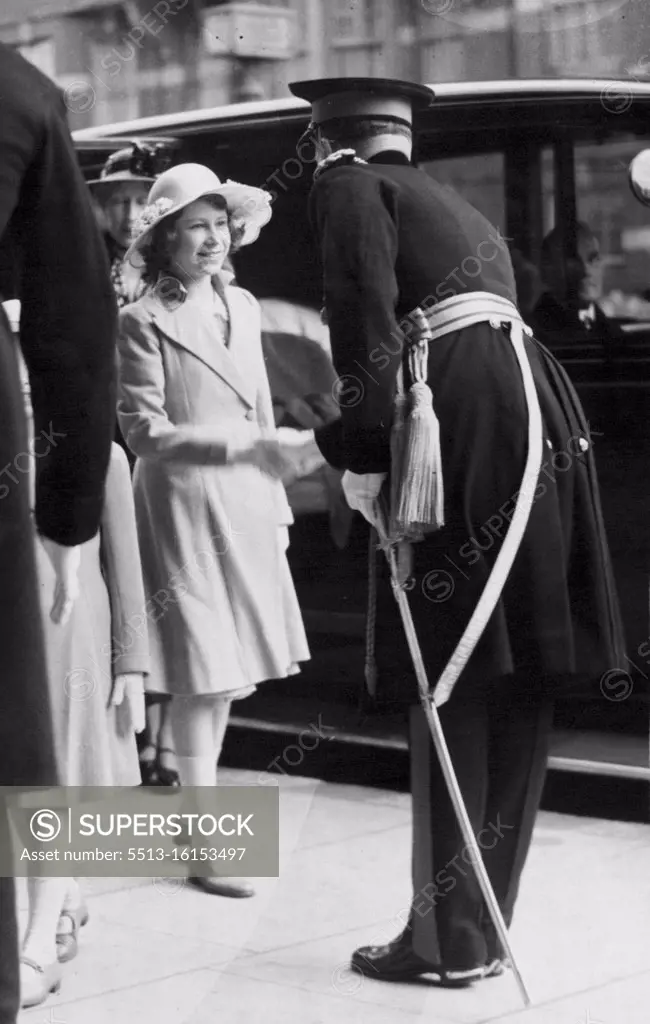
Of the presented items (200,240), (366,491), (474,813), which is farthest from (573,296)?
(474,813)

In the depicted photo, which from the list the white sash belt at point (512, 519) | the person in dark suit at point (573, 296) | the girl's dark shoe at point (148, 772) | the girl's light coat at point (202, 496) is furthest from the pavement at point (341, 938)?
the person in dark suit at point (573, 296)

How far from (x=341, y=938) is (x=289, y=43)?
5.70 ft

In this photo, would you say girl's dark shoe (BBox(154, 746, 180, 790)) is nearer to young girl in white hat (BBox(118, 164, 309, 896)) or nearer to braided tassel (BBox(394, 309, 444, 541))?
young girl in white hat (BBox(118, 164, 309, 896))

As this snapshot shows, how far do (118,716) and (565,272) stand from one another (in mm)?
1254

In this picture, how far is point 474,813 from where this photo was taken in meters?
3.12

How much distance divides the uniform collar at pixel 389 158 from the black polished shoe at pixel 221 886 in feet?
4.79

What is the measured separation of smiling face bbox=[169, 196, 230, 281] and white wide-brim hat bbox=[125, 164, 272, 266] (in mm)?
23

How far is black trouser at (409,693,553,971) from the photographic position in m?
3.10

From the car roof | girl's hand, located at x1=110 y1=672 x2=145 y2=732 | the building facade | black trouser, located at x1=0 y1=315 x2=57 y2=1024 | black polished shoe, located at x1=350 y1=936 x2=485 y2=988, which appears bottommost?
black polished shoe, located at x1=350 y1=936 x2=485 y2=988

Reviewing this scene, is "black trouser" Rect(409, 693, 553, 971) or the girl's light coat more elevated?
the girl's light coat

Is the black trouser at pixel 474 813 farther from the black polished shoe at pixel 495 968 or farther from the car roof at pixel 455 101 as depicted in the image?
the car roof at pixel 455 101

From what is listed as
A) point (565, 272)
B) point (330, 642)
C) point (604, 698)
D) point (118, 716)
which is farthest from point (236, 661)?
point (565, 272)

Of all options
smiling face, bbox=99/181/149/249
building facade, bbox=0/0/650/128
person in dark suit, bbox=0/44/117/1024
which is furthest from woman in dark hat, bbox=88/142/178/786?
person in dark suit, bbox=0/44/117/1024

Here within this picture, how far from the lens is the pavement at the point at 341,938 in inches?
118
